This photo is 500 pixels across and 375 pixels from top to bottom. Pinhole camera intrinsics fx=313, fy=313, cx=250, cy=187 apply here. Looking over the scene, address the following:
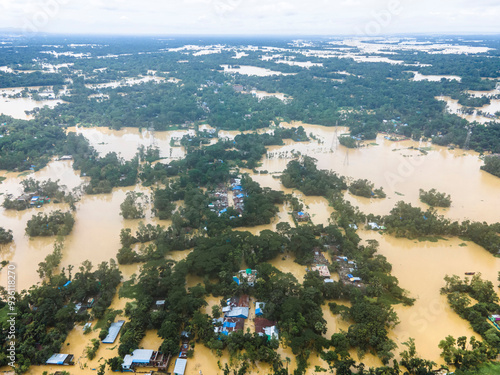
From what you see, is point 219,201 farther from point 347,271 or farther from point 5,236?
point 5,236

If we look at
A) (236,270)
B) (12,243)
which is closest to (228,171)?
(236,270)

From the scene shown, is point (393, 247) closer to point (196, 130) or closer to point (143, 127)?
point (196, 130)

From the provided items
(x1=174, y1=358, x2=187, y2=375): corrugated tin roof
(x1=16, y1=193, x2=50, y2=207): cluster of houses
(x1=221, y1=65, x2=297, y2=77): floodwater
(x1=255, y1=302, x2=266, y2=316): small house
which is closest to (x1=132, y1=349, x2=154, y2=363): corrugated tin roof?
(x1=174, y1=358, x2=187, y2=375): corrugated tin roof

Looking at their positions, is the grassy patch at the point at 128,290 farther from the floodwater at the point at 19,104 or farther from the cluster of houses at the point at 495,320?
the floodwater at the point at 19,104

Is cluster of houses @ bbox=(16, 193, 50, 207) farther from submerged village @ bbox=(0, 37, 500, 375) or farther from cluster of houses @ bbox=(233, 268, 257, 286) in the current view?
cluster of houses @ bbox=(233, 268, 257, 286)

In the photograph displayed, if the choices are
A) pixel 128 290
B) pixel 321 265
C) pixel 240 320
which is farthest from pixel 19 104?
pixel 321 265

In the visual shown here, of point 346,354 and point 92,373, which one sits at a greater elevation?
point 346,354

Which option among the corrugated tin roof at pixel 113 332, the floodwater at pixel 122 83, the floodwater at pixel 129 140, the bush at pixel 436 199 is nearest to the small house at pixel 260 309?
the corrugated tin roof at pixel 113 332
